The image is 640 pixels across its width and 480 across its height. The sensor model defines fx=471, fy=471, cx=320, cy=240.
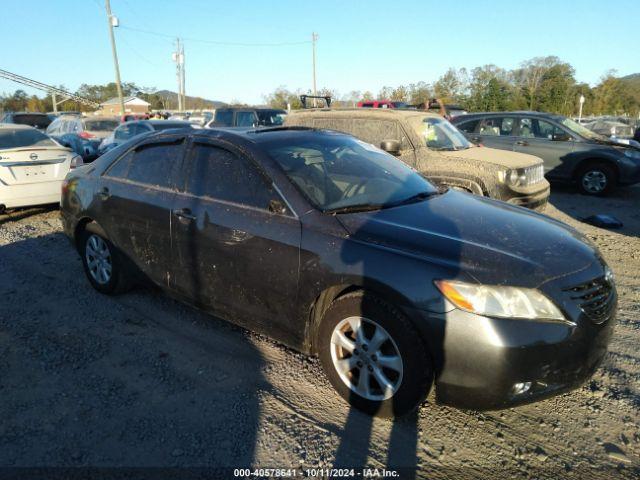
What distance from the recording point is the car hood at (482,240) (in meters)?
2.50

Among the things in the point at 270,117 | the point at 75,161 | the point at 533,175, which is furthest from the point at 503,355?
the point at 270,117

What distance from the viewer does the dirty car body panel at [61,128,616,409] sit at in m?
2.42

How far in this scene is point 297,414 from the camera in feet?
9.27

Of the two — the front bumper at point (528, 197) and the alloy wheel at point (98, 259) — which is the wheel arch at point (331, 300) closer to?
the alloy wheel at point (98, 259)

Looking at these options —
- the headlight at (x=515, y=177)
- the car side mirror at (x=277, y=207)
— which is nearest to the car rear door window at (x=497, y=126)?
the headlight at (x=515, y=177)

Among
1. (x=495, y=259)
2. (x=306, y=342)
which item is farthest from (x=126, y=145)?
(x=495, y=259)

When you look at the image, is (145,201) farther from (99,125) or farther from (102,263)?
(99,125)

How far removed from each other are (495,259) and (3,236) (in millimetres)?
6985

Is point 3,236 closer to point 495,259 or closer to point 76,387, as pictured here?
point 76,387

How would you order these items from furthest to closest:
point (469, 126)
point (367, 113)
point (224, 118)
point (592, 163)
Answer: point (224, 118) → point (469, 126) → point (592, 163) → point (367, 113)

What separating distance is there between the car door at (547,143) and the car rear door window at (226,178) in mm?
8502

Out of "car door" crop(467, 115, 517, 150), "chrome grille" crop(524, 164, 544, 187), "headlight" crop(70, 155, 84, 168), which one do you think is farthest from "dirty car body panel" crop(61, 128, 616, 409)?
"car door" crop(467, 115, 517, 150)

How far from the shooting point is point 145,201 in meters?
3.89

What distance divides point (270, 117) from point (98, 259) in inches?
394
